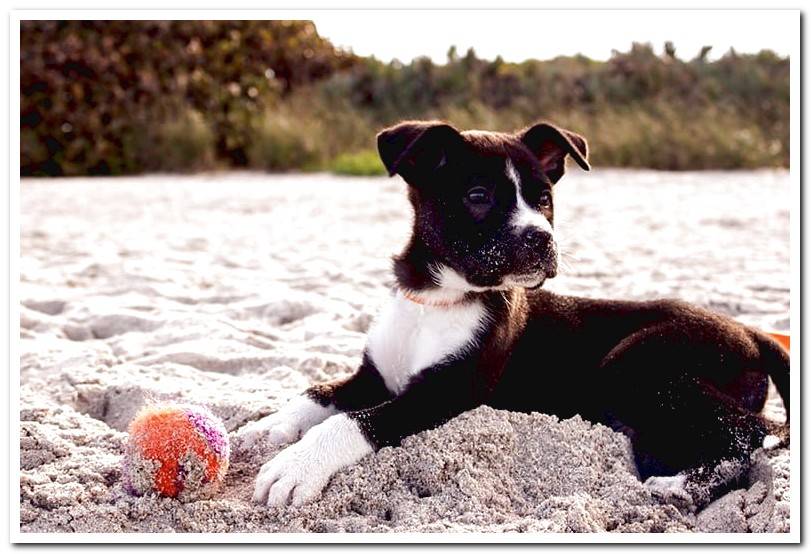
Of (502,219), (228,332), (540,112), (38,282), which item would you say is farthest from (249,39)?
(502,219)

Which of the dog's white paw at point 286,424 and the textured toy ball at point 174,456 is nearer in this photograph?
the textured toy ball at point 174,456

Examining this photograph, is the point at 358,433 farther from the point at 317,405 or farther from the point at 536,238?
the point at 536,238

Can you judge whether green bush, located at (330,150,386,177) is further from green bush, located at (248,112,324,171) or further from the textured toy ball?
the textured toy ball

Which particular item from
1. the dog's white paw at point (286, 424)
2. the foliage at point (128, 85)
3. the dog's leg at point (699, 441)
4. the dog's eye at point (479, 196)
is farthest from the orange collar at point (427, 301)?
the foliage at point (128, 85)

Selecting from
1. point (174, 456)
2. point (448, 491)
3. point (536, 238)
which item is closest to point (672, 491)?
point (448, 491)

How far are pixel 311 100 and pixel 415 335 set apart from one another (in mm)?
14733

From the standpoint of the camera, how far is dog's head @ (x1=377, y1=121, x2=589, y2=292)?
3588mm

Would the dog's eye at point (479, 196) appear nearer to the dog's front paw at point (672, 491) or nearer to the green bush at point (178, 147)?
the dog's front paw at point (672, 491)

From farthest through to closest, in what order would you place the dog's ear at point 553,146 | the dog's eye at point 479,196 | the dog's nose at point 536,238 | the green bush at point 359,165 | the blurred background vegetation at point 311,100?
the blurred background vegetation at point 311,100 → the green bush at point 359,165 → the dog's ear at point 553,146 → the dog's eye at point 479,196 → the dog's nose at point 536,238

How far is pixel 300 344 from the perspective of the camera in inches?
203

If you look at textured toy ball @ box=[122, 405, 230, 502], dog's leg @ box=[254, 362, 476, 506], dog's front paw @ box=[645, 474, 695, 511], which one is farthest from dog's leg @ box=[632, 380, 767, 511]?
textured toy ball @ box=[122, 405, 230, 502]

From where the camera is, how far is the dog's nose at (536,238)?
354cm

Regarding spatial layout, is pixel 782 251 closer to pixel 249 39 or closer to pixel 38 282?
pixel 38 282

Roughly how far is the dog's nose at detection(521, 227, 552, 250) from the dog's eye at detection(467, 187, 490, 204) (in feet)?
0.76
